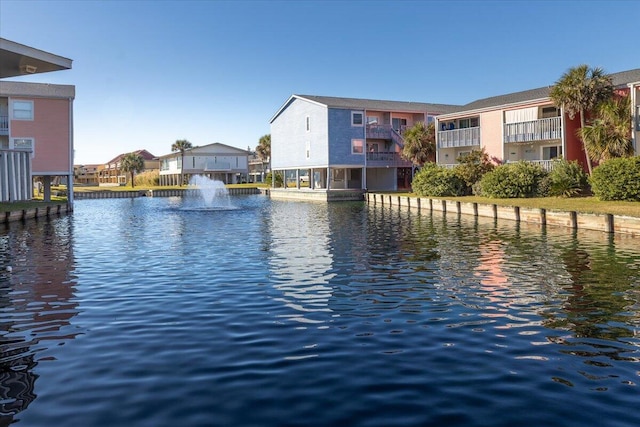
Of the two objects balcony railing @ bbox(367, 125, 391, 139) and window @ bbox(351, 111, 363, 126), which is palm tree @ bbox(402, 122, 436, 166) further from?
window @ bbox(351, 111, 363, 126)

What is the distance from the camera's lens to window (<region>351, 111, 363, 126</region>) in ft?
209

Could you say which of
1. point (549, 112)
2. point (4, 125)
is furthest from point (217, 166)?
point (549, 112)

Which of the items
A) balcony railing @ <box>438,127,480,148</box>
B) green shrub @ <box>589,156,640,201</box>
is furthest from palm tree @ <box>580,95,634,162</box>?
balcony railing @ <box>438,127,480,148</box>

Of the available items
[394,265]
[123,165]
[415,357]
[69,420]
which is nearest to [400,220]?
[394,265]

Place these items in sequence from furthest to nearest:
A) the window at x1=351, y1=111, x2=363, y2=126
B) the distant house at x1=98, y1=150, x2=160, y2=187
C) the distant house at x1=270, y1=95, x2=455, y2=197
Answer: the distant house at x1=98, y1=150, x2=160, y2=187, the window at x1=351, y1=111, x2=363, y2=126, the distant house at x1=270, y1=95, x2=455, y2=197

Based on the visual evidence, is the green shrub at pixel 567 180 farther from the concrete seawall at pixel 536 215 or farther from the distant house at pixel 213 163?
the distant house at pixel 213 163

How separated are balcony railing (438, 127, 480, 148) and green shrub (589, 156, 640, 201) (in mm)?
19882

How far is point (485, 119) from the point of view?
51406 mm

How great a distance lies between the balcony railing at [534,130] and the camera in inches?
1706

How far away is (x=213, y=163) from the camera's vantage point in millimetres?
112875

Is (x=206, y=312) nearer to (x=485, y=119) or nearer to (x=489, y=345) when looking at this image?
(x=489, y=345)

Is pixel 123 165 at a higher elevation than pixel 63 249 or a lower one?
higher

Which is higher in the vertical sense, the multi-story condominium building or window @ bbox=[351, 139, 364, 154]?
the multi-story condominium building

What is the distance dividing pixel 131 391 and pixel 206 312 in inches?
167
